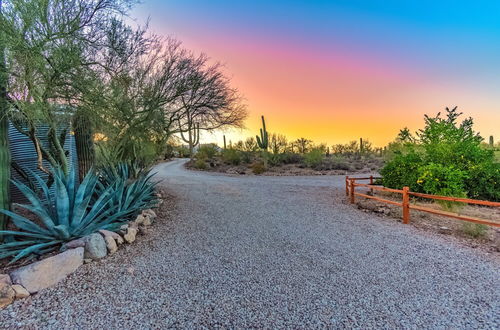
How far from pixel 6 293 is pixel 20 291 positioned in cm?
10

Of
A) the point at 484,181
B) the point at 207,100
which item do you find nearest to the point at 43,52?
the point at 207,100

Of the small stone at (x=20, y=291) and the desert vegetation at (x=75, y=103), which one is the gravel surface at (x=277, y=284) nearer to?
the small stone at (x=20, y=291)

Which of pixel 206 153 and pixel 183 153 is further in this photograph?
pixel 183 153

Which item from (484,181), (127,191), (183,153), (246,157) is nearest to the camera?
(127,191)

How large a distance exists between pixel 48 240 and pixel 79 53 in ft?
10.3

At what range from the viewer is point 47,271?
2.52m

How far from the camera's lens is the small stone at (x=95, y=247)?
3023 millimetres

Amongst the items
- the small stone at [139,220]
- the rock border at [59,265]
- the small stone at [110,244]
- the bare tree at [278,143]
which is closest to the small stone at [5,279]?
the rock border at [59,265]

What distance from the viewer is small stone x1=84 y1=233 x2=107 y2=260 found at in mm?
3023

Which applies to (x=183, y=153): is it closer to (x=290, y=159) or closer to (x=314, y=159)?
(x=290, y=159)

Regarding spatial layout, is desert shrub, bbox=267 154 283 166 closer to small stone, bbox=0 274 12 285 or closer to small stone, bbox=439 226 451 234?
small stone, bbox=439 226 451 234

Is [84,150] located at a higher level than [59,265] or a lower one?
higher

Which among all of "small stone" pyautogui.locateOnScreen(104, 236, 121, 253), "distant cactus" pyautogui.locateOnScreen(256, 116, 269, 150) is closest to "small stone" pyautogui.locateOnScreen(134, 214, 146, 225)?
"small stone" pyautogui.locateOnScreen(104, 236, 121, 253)

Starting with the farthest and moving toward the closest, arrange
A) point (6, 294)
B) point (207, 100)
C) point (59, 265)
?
point (207, 100) < point (59, 265) < point (6, 294)
